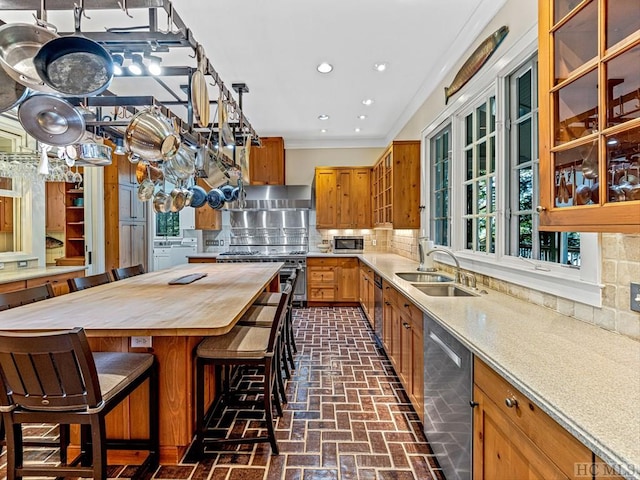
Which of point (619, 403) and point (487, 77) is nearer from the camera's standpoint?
point (619, 403)

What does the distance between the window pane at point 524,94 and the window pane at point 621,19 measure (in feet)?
3.57

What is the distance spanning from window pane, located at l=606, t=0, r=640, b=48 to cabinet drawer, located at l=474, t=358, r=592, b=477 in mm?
1165

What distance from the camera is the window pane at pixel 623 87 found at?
1041 millimetres

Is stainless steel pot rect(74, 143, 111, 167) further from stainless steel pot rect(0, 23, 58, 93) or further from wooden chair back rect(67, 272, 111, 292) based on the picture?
stainless steel pot rect(0, 23, 58, 93)

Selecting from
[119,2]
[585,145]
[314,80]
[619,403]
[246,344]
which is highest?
[314,80]

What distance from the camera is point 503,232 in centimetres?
230

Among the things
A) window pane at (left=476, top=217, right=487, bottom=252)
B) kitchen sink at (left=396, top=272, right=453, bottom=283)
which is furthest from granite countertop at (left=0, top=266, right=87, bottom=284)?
window pane at (left=476, top=217, right=487, bottom=252)

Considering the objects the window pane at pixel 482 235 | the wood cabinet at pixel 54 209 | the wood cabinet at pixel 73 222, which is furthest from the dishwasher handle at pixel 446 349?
the wood cabinet at pixel 54 209

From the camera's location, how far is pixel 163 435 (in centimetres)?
188

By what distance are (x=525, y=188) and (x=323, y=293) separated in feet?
13.0

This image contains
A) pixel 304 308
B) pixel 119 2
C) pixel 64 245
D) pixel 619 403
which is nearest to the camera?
pixel 619 403

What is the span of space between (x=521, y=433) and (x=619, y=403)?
0.91 ft

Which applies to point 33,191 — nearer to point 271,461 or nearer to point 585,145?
point 271,461

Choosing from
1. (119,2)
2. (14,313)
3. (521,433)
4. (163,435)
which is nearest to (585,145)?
(521,433)
